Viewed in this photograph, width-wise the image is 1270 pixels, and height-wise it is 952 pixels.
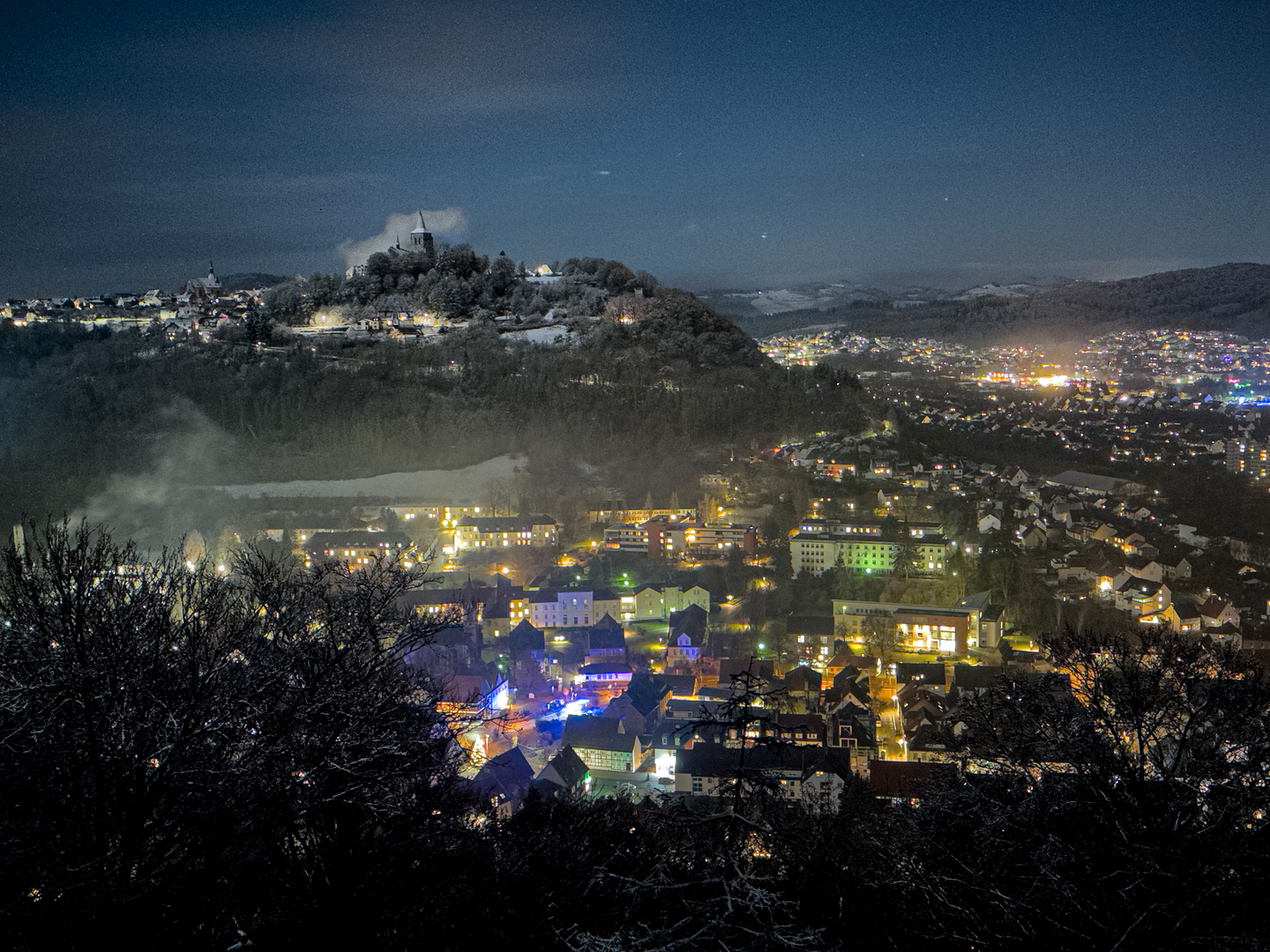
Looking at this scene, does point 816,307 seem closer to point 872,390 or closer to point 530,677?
point 872,390

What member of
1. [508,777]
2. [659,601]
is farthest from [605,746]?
[659,601]

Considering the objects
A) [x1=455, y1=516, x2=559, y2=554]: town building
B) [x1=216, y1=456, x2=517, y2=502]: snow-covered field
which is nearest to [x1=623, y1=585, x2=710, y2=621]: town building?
[x1=455, y1=516, x2=559, y2=554]: town building

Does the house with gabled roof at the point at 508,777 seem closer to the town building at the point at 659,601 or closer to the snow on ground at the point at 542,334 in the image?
the town building at the point at 659,601

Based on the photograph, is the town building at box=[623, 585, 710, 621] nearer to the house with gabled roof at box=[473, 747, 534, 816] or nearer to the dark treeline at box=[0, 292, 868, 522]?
the dark treeline at box=[0, 292, 868, 522]

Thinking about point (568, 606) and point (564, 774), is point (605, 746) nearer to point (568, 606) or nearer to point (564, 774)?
point (564, 774)

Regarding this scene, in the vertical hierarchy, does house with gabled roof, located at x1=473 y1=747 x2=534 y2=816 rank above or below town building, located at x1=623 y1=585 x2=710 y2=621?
above

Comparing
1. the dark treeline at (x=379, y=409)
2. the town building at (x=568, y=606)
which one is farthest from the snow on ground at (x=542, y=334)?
the town building at (x=568, y=606)
